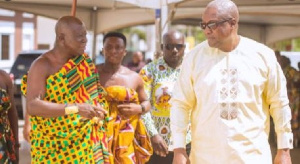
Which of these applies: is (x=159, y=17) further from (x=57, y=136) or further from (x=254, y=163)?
(x=254, y=163)

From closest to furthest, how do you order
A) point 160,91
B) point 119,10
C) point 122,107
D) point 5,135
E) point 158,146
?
1. point 5,135
2. point 122,107
3. point 158,146
4. point 160,91
5. point 119,10

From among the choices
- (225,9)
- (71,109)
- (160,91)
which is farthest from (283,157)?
(160,91)

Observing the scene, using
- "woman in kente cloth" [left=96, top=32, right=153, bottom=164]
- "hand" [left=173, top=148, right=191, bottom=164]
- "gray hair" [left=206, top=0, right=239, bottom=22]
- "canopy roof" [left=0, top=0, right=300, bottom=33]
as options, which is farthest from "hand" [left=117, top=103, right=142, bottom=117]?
"canopy roof" [left=0, top=0, right=300, bottom=33]

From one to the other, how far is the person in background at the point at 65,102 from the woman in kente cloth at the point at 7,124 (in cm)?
20

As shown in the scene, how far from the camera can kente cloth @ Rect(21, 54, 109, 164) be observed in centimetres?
356

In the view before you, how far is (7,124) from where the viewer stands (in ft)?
12.9

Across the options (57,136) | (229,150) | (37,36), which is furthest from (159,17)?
(37,36)

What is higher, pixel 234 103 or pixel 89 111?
pixel 234 103

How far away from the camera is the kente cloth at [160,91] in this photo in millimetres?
4777

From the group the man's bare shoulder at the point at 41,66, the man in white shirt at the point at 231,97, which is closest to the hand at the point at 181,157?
the man in white shirt at the point at 231,97

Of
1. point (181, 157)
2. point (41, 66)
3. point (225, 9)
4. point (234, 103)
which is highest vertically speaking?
point (225, 9)

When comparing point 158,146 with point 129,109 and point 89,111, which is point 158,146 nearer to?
point 129,109

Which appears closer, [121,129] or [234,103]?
[234,103]

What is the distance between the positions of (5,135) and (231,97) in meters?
1.77
